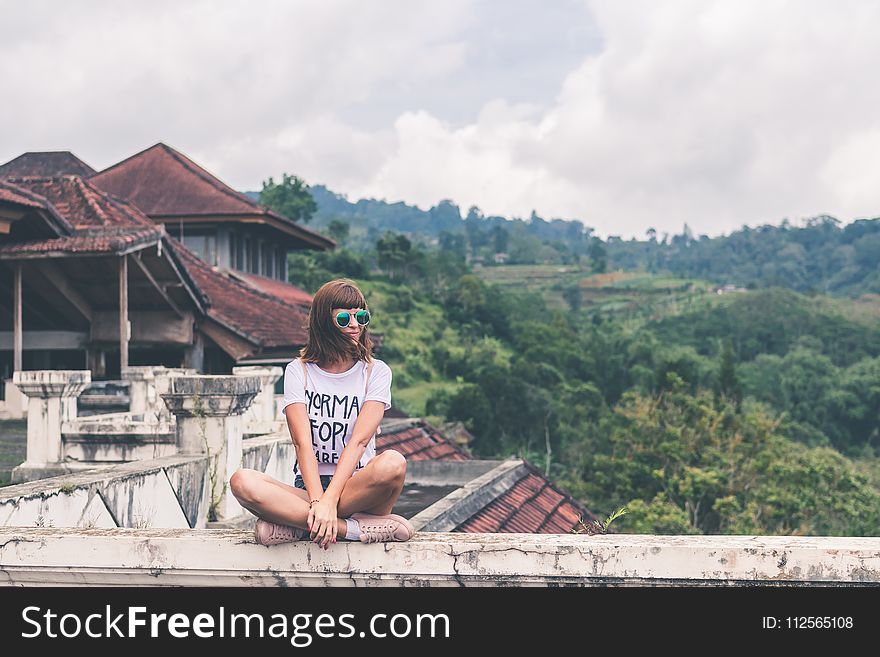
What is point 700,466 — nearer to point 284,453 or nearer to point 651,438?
point 651,438

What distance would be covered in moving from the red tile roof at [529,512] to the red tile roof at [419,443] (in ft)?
5.65

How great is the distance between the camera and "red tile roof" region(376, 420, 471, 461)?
13030 millimetres

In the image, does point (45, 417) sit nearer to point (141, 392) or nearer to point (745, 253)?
point (141, 392)

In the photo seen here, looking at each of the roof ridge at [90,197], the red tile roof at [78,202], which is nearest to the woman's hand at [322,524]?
the red tile roof at [78,202]

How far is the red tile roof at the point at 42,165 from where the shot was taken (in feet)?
76.5

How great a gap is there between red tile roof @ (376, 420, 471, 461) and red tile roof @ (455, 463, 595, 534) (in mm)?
1721

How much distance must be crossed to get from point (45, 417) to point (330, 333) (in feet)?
15.7

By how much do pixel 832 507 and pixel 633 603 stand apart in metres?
24.1

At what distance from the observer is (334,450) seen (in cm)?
377

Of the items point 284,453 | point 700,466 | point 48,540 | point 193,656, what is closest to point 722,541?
point 193,656

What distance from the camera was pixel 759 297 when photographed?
83.0 metres

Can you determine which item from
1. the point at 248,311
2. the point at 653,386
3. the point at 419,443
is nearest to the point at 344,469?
the point at 419,443

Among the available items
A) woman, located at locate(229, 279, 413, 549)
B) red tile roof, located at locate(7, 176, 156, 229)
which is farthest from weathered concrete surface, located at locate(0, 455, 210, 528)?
red tile roof, located at locate(7, 176, 156, 229)

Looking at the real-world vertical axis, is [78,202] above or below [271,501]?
above
